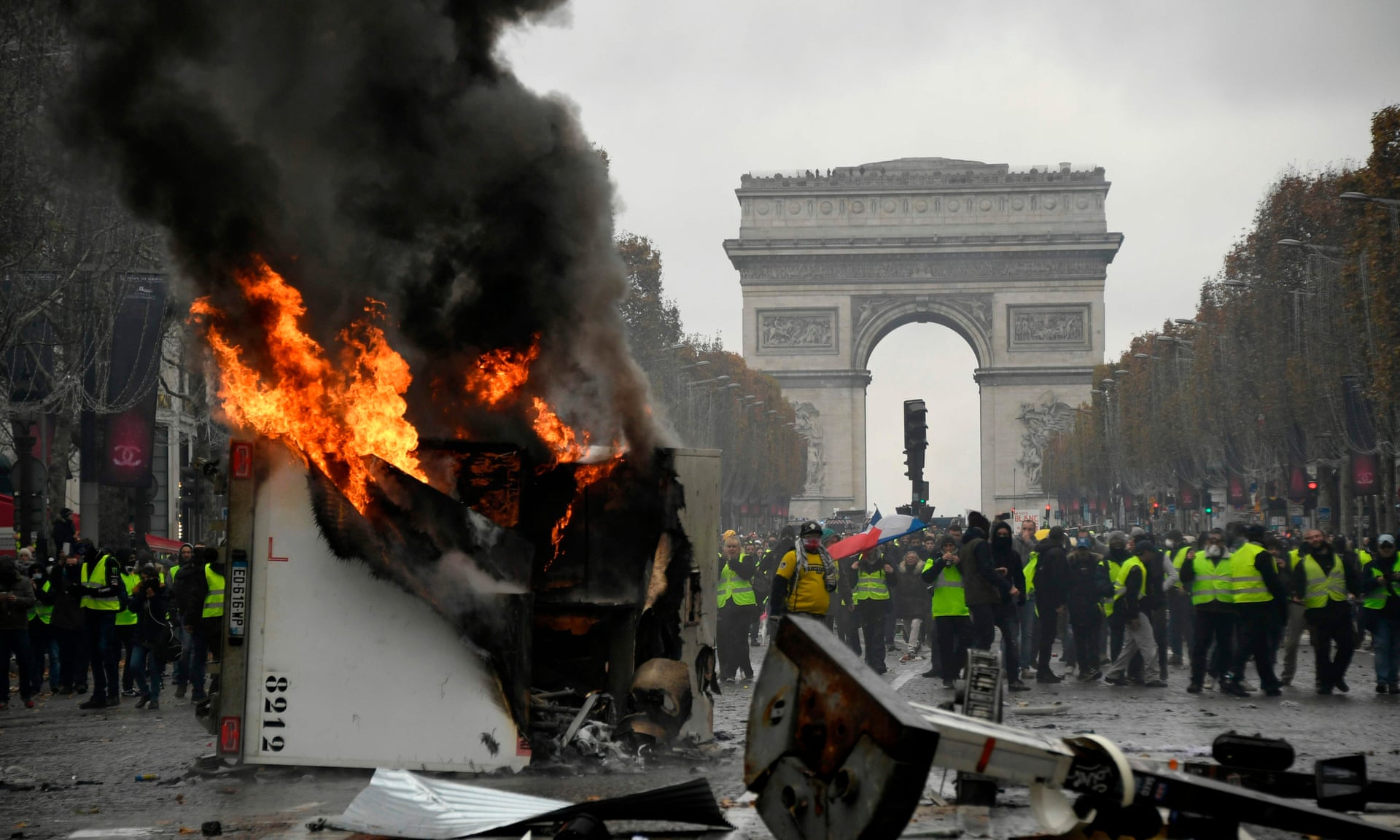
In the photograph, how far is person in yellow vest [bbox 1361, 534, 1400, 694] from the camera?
50.4ft

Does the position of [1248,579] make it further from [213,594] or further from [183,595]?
[183,595]

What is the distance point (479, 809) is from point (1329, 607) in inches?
410

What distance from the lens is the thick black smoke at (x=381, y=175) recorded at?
903 centimetres

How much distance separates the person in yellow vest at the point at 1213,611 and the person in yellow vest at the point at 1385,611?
119 cm

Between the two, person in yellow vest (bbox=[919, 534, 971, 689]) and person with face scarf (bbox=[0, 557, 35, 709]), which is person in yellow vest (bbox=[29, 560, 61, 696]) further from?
person in yellow vest (bbox=[919, 534, 971, 689])

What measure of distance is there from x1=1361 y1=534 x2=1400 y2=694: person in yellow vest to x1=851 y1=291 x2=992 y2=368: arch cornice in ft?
208

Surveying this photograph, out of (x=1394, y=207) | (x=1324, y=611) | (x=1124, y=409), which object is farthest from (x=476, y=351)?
(x=1124, y=409)

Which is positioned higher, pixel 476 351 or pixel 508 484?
pixel 476 351

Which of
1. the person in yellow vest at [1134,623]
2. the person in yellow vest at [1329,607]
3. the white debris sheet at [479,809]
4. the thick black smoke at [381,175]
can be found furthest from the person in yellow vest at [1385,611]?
the white debris sheet at [479,809]

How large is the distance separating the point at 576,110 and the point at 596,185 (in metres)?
0.45

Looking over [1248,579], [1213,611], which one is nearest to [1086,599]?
[1213,611]

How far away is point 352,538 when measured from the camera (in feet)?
26.7

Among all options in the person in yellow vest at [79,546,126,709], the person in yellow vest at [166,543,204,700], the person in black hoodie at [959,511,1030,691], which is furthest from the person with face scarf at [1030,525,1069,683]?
the person in yellow vest at [79,546,126,709]

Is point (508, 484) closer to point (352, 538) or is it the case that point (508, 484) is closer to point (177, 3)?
point (352, 538)
